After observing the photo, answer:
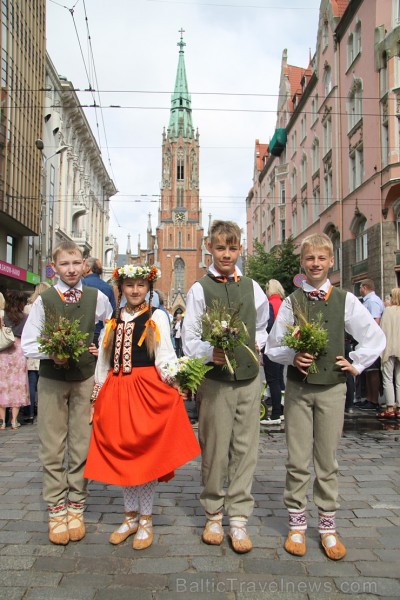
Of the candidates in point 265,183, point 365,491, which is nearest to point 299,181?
point 265,183

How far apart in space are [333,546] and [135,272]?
232cm

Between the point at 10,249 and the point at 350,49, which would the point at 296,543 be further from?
the point at 350,49

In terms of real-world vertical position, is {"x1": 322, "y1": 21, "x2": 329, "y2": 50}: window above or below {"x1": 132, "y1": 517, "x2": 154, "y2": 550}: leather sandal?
above

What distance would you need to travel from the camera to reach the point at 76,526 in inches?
149

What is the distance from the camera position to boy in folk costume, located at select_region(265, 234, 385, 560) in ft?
11.8

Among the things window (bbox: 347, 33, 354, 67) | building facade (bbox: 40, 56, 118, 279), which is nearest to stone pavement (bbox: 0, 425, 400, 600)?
building facade (bbox: 40, 56, 118, 279)

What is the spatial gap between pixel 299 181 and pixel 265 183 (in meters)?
15.1

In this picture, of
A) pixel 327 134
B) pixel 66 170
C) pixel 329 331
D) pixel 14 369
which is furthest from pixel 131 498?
pixel 66 170

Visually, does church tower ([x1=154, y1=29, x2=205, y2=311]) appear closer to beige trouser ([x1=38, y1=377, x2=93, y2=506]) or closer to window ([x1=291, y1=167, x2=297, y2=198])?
window ([x1=291, y1=167, x2=297, y2=198])

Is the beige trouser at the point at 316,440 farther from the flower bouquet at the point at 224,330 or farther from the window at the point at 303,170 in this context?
the window at the point at 303,170

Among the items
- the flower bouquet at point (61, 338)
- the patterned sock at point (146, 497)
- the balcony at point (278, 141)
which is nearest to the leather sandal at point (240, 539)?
the patterned sock at point (146, 497)

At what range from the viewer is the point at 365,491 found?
4875 millimetres

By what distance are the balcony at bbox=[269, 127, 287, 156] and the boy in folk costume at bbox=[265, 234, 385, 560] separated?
41.0 m

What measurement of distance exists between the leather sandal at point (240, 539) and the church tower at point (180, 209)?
8778 centimetres
